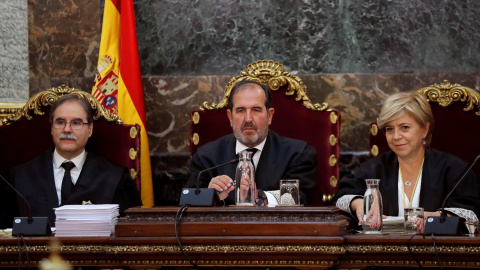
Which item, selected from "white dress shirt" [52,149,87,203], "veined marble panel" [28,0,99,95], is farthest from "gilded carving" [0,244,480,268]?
"veined marble panel" [28,0,99,95]

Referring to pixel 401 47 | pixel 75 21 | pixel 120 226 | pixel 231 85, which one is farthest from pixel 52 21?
pixel 120 226

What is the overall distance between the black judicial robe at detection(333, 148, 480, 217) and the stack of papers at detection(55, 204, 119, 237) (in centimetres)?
130

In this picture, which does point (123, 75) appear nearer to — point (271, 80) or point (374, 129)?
point (271, 80)

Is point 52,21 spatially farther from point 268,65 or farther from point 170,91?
point 268,65

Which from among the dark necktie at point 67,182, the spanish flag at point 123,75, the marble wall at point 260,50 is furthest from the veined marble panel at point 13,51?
the dark necktie at point 67,182

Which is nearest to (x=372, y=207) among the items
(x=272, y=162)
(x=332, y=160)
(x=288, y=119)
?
(x=272, y=162)

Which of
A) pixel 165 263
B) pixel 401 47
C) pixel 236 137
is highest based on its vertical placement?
pixel 401 47

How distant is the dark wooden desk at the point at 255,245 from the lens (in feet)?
8.27

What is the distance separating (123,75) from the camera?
4.70m

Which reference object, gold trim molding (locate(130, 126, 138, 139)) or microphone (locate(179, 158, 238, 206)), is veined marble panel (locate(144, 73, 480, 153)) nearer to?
gold trim molding (locate(130, 126, 138, 139))

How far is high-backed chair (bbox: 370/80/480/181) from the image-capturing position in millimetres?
4012

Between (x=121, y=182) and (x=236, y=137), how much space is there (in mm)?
683

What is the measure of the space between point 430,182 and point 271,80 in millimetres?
1237

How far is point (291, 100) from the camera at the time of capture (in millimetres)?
4344
